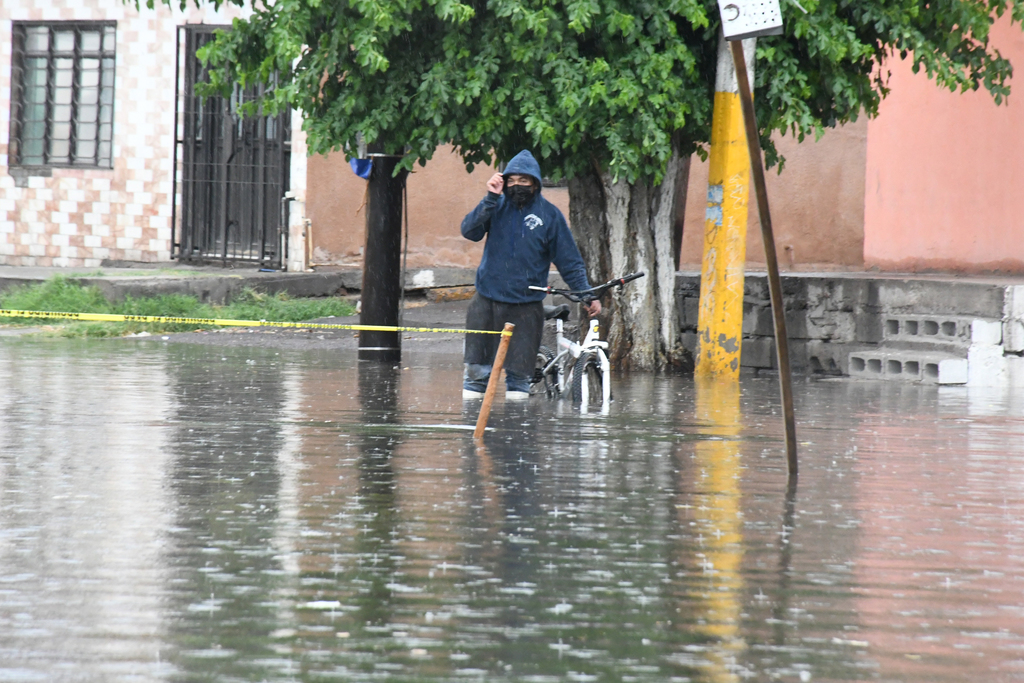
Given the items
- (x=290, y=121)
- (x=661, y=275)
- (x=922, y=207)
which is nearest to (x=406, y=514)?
(x=661, y=275)

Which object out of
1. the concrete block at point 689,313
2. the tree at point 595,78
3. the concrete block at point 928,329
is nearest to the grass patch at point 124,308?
the tree at point 595,78

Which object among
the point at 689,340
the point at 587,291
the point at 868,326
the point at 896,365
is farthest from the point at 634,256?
the point at 587,291

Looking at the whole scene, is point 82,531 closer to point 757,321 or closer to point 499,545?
point 499,545

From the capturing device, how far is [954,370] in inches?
495

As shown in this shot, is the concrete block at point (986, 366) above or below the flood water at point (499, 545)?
above

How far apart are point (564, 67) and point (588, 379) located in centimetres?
286

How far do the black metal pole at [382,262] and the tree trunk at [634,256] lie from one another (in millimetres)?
1696

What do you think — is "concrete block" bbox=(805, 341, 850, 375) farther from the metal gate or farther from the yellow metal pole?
the metal gate

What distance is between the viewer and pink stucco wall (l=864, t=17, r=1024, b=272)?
14.6m

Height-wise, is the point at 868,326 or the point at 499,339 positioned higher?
the point at 868,326

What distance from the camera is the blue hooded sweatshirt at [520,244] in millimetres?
10484

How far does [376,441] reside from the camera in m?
8.05

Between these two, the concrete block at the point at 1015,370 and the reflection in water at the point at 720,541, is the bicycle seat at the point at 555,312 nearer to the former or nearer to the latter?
the reflection in water at the point at 720,541

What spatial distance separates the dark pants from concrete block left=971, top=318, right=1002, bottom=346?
4.17m
